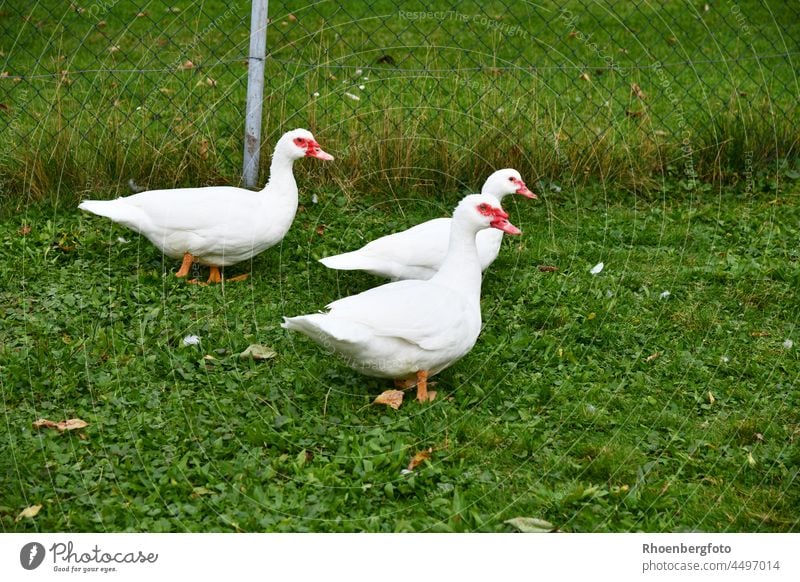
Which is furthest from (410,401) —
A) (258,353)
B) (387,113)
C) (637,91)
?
(637,91)

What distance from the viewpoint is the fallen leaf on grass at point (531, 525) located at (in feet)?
11.4

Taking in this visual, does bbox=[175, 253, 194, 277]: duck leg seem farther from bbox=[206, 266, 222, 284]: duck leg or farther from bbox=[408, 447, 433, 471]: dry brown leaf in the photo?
bbox=[408, 447, 433, 471]: dry brown leaf

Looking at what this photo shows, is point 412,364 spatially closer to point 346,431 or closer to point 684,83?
point 346,431

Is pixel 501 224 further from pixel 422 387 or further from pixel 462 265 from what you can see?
pixel 422 387

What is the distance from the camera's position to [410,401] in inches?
170

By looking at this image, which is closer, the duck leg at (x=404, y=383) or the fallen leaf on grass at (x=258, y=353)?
the duck leg at (x=404, y=383)

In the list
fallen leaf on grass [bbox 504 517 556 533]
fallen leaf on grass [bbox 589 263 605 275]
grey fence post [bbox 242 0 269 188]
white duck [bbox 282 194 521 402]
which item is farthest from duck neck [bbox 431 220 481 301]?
grey fence post [bbox 242 0 269 188]

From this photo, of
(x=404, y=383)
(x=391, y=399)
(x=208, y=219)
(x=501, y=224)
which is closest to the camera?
(x=391, y=399)

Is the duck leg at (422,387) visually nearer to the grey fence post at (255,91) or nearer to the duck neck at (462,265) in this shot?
the duck neck at (462,265)

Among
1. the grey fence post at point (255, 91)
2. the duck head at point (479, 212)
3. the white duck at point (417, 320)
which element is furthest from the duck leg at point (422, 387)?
the grey fence post at point (255, 91)

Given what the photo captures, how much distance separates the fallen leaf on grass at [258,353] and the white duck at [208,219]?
771 mm

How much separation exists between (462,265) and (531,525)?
1.42 metres

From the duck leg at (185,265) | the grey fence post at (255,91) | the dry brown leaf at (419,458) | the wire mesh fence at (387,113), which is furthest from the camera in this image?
the wire mesh fence at (387,113)
